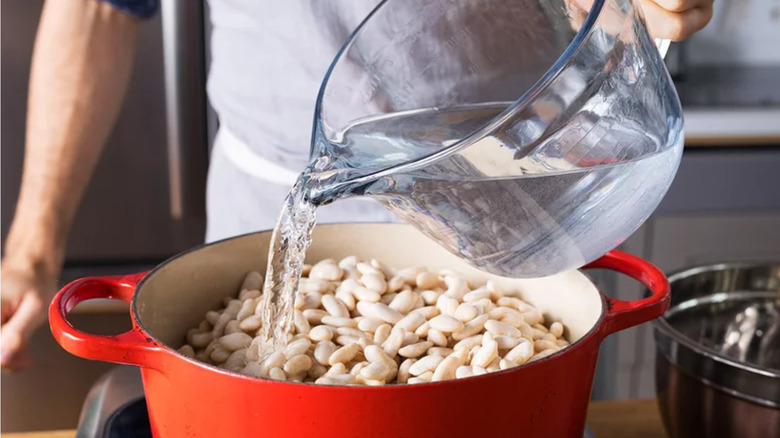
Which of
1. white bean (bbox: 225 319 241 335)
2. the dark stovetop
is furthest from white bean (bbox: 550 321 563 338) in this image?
the dark stovetop

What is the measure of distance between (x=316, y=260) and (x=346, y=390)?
0.26 meters

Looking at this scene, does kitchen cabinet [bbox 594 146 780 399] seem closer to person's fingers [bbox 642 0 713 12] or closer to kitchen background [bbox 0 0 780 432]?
kitchen background [bbox 0 0 780 432]

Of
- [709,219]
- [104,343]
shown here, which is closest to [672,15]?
[104,343]

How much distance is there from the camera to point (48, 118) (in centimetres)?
90

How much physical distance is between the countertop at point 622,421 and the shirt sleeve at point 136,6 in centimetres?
46

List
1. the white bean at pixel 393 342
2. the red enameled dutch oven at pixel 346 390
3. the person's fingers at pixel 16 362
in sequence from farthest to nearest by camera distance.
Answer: the person's fingers at pixel 16 362, the white bean at pixel 393 342, the red enameled dutch oven at pixel 346 390

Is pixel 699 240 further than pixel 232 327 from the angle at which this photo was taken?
Yes

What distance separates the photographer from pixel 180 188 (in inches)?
60.0

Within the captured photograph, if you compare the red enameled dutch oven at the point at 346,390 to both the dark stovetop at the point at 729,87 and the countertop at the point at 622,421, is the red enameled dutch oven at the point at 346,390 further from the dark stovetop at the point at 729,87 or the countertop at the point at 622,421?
the dark stovetop at the point at 729,87

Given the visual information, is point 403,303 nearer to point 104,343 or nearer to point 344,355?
point 344,355

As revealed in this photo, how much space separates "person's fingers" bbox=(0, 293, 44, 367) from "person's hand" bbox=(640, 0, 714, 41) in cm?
55

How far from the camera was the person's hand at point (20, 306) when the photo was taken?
720 millimetres

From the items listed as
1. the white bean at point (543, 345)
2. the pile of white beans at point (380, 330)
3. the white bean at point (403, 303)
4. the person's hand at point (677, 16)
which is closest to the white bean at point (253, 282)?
the pile of white beans at point (380, 330)

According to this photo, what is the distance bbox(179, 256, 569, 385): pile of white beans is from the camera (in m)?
0.49
